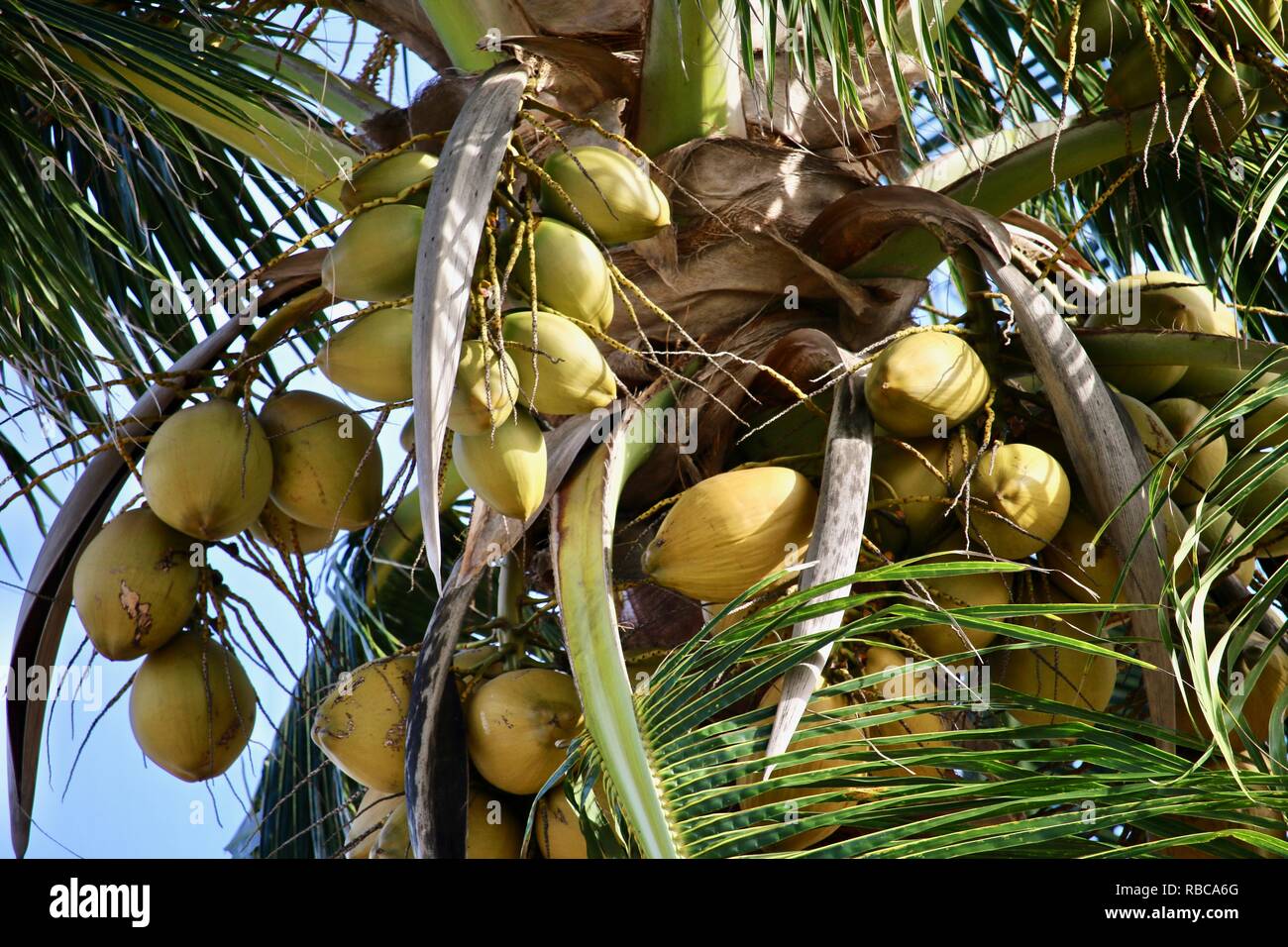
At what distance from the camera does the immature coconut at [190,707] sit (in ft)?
5.30

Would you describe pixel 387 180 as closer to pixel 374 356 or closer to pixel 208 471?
pixel 374 356

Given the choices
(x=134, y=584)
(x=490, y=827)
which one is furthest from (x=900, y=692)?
(x=134, y=584)

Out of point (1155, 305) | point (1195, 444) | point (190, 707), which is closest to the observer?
point (190, 707)

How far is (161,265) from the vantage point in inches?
106

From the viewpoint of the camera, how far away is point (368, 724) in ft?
5.57

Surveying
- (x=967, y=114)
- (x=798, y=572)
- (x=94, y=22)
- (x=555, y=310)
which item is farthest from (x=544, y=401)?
(x=967, y=114)

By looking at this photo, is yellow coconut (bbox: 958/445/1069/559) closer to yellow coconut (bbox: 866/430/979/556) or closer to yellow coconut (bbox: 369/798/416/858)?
yellow coconut (bbox: 866/430/979/556)

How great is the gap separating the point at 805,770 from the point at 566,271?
0.56m

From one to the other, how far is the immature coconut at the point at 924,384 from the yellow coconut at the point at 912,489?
1.3 inches

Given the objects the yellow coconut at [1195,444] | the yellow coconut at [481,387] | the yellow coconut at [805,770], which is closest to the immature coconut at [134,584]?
the yellow coconut at [481,387]

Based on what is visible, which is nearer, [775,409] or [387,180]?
[387,180]

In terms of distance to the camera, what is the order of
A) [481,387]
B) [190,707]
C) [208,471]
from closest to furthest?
[481,387], [208,471], [190,707]

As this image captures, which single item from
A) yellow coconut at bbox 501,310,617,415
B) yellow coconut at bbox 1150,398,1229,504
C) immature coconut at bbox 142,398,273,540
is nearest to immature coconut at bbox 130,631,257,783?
immature coconut at bbox 142,398,273,540
